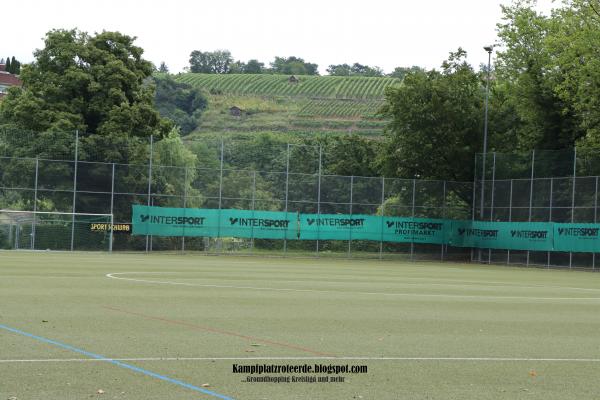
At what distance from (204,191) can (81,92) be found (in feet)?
44.5

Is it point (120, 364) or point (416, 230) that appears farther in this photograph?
point (416, 230)

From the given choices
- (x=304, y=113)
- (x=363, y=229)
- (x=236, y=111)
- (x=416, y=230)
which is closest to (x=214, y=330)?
(x=363, y=229)

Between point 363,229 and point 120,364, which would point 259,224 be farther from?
point 120,364

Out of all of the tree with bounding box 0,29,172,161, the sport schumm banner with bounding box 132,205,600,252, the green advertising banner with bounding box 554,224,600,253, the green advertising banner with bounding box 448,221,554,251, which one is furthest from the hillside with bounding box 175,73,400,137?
the green advertising banner with bounding box 554,224,600,253

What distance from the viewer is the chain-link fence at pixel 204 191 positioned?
160 ft

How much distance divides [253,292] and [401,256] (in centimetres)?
3365

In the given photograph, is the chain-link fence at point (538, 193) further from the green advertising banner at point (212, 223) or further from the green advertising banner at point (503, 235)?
the green advertising banner at point (212, 223)

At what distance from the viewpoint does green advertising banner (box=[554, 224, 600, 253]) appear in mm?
47034

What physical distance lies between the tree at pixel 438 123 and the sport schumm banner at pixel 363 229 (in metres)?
6.31

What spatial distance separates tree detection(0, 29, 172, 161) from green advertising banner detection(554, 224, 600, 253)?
88.0ft

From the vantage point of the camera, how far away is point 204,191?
52656mm

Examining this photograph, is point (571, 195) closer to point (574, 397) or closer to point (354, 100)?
point (574, 397)

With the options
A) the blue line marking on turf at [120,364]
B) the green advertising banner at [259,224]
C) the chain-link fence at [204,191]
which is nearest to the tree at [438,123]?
the chain-link fence at [204,191]

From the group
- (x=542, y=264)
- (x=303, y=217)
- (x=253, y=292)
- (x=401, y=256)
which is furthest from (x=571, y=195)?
(x=253, y=292)
